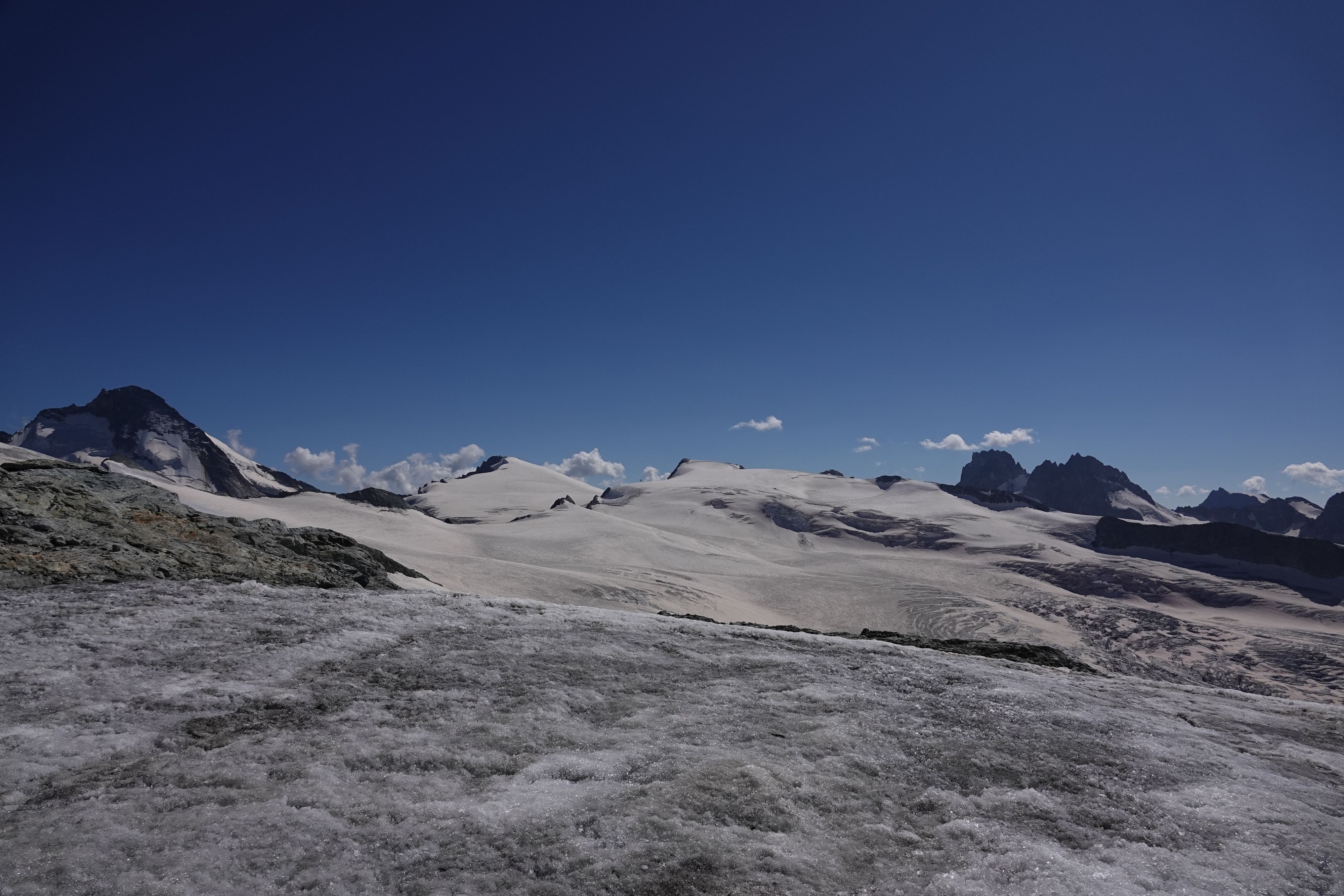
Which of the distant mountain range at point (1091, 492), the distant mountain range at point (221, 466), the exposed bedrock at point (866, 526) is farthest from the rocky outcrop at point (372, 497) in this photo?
the distant mountain range at point (1091, 492)

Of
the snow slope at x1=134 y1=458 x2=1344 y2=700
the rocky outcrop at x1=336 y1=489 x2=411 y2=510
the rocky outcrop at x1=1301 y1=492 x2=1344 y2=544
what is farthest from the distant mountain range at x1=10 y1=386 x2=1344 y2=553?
the rocky outcrop at x1=336 y1=489 x2=411 y2=510

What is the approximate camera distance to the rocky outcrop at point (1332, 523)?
133 meters

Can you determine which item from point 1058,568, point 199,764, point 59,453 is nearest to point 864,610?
point 1058,568

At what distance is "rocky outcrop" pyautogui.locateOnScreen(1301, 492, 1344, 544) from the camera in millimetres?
132625

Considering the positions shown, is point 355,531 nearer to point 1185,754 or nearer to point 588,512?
point 588,512

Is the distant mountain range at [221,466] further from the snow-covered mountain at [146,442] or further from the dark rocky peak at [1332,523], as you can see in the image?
the dark rocky peak at [1332,523]

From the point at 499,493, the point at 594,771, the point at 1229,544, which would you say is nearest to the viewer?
the point at 594,771

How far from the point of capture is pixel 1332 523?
135 metres

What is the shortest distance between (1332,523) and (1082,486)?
165 feet

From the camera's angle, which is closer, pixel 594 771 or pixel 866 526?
pixel 594 771

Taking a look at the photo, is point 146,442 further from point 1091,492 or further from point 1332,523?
point 1332,523

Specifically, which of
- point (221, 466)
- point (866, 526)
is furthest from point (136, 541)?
point (221, 466)

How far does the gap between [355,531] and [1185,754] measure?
55.9m

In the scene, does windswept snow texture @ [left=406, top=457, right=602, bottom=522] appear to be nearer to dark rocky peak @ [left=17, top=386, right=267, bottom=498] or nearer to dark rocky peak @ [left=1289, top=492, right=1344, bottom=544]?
dark rocky peak @ [left=17, top=386, right=267, bottom=498]
